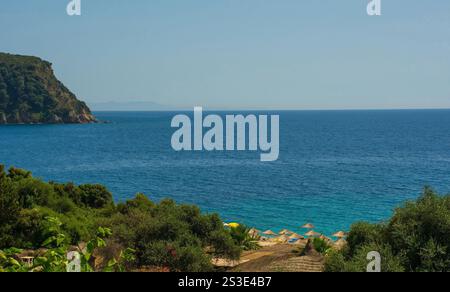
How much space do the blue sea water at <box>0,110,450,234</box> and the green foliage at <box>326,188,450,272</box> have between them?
2202cm

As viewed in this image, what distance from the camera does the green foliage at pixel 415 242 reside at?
9211 millimetres

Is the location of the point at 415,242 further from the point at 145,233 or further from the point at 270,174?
the point at 270,174

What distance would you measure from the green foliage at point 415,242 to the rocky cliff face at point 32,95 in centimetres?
16704

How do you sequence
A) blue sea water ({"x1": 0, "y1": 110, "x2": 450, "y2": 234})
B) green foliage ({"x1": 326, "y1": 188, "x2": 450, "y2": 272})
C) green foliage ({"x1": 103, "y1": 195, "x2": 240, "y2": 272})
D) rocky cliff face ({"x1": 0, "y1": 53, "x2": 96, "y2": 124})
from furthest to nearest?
rocky cliff face ({"x1": 0, "y1": 53, "x2": 96, "y2": 124}), blue sea water ({"x1": 0, "y1": 110, "x2": 450, "y2": 234}), green foliage ({"x1": 103, "y1": 195, "x2": 240, "y2": 272}), green foliage ({"x1": 326, "y1": 188, "x2": 450, "y2": 272})

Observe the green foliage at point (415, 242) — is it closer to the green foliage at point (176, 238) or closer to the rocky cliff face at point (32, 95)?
the green foliage at point (176, 238)

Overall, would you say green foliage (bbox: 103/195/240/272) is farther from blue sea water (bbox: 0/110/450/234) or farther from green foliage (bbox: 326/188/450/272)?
blue sea water (bbox: 0/110/450/234)

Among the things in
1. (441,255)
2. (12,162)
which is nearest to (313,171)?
(12,162)

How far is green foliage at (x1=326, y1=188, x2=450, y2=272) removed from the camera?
9.21 metres

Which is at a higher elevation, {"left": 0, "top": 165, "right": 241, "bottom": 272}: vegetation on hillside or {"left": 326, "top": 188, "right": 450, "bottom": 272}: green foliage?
{"left": 326, "top": 188, "right": 450, "bottom": 272}: green foliage

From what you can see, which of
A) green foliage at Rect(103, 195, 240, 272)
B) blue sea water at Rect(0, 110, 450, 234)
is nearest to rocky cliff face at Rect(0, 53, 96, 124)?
blue sea water at Rect(0, 110, 450, 234)

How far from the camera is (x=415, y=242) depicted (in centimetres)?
963

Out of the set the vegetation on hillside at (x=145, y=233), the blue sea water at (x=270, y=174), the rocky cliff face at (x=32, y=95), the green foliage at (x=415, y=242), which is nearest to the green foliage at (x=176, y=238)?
the vegetation on hillside at (x=145, y=233)
